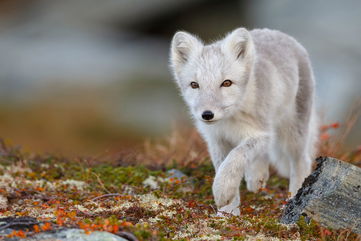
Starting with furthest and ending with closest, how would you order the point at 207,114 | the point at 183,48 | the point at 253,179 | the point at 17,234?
the point at 253,179 → the point at 183,48 → the point at 207,114 → the point at 17,234

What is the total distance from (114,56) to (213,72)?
10837 millimetres

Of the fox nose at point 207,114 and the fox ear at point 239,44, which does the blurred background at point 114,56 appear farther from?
the fox nose at point 207,114

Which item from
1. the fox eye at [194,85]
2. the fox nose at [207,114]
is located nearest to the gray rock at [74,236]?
the fox nose at [207,114]

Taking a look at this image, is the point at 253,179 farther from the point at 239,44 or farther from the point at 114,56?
the point at 114,56

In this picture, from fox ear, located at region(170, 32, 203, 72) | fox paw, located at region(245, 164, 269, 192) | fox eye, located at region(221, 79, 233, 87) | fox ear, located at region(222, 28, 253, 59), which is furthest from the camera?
fox paw, located at region(245, 164, 269, 192)

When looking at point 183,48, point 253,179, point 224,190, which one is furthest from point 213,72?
point 253,179

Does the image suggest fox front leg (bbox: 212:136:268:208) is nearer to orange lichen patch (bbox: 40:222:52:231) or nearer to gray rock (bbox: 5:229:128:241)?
gray rock (bbox: 5:229:128:241)

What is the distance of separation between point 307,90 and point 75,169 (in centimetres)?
276

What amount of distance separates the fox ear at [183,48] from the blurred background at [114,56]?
23.7ft

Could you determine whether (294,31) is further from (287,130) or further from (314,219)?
(314,219)

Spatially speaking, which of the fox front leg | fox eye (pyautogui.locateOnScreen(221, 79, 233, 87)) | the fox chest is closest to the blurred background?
the fox chest

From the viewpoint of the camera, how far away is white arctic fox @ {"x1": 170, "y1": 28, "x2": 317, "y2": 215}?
4629 mm

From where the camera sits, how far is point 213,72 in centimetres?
475

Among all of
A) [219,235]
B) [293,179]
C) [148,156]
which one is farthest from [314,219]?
[148,156]
